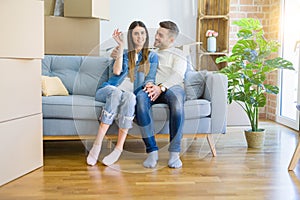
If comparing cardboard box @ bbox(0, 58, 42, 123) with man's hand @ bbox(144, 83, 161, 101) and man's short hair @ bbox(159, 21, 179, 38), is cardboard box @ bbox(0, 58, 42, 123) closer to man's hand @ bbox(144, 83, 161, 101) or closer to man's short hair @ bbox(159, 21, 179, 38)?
man's hand @ bbox(144, 83, 161, 101)

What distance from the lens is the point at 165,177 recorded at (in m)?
2.46

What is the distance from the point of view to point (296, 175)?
2498 millimetres

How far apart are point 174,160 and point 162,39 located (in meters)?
0.74

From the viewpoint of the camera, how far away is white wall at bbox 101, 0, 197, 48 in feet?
15.0

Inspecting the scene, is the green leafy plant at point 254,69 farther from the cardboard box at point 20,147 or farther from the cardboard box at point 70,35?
the cardboard box at point 20,147

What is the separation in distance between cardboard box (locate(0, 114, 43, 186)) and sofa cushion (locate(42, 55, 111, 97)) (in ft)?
1.46

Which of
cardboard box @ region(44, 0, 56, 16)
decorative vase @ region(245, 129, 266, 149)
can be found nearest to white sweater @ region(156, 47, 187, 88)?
decorative vase @ region(245, 129, 266, 149)

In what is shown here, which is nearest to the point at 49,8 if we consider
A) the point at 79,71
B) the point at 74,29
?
the point at 74,29

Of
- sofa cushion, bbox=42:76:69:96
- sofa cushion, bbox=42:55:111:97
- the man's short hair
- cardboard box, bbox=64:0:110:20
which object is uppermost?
cardboard box, bbox=64:0:110:20

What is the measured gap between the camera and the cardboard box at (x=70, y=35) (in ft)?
11.9

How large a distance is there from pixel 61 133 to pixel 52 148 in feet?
1.46

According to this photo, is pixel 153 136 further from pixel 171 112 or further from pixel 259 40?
pixel 259 40

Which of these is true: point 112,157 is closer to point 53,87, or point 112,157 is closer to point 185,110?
point 185,110

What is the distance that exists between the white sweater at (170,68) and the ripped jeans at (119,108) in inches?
9.0
